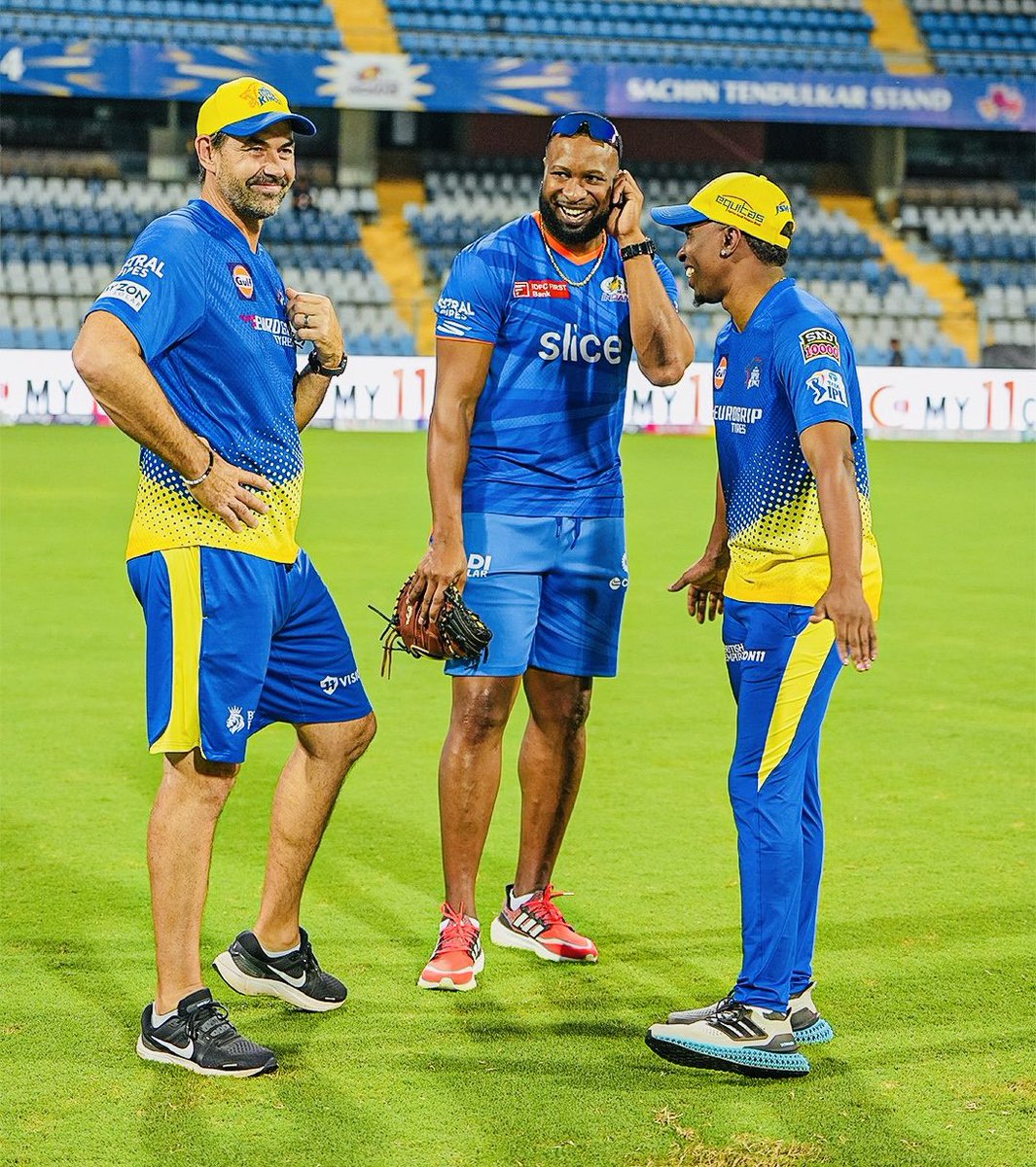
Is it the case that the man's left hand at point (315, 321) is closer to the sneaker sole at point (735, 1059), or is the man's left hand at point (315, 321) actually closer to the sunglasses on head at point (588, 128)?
the sunglasses on head at point (588, 128)

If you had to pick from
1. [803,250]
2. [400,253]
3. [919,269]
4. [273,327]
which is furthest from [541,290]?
[919,269]

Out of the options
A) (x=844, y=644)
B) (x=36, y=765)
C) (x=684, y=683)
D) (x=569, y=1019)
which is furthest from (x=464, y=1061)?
(x=684, y=683)

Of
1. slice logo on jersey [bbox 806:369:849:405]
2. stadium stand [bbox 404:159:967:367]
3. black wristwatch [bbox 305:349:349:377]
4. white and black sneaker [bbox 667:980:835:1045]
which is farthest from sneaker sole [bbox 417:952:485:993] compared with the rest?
stadium stand [bbox 404:159:967:367]

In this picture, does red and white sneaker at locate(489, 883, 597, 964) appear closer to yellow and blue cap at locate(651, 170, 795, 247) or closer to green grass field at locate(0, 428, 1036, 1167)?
green grass field at locate(0, 428, 1036, 1167)

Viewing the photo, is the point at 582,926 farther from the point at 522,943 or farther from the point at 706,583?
the point at 706,583

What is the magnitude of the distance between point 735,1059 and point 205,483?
6.12 ft

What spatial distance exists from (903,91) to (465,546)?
29.9 metres

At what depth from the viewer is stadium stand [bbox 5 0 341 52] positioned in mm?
31469

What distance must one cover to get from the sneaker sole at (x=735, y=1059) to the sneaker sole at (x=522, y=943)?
781 mm

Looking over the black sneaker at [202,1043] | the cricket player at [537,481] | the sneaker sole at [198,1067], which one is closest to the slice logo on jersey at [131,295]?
the cricket player at [537,481]

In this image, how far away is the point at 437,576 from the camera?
4867 mm

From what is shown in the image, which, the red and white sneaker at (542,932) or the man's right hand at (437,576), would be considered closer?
the man's right hand at (437,576)

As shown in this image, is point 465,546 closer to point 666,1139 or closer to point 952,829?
point 666,1139

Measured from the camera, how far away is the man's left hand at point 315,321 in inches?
172
